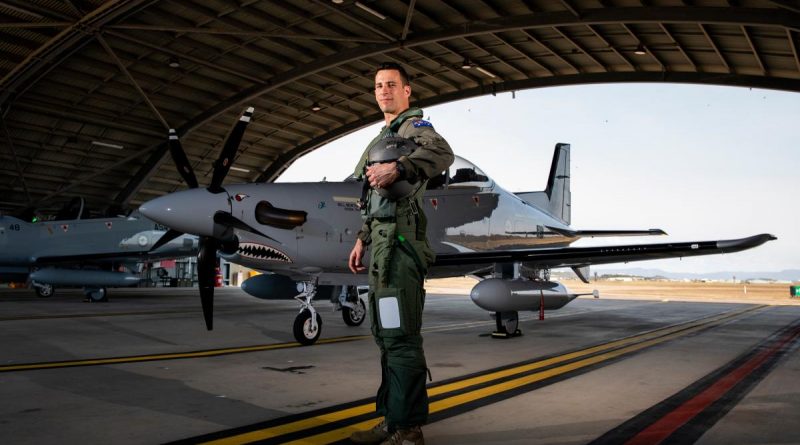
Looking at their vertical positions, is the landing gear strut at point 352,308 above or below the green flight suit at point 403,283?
below

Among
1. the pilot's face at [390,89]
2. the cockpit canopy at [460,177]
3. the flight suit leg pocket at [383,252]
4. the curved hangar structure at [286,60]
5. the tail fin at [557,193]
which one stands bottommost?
the flight suit leg pocket at [383,252]

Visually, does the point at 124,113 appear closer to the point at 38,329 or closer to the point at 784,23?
the point at 38,329

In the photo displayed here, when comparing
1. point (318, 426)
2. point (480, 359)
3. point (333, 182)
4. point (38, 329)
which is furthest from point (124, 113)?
point (318, 426)

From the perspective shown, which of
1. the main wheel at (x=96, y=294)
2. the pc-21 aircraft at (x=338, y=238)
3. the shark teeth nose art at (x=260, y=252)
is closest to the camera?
the pc-21 aircraft at (x=338, y=238)

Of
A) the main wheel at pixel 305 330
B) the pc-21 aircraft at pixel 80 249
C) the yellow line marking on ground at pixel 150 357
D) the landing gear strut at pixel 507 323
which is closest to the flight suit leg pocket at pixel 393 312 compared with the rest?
the yellow line marking on ground at pixel 150 357

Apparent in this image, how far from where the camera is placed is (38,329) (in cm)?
995

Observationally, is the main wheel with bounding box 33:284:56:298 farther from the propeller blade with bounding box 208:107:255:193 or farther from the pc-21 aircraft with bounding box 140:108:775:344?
the propeller blade with bounding box 208:107:255:193

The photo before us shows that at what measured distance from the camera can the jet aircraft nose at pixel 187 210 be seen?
7.46 metres

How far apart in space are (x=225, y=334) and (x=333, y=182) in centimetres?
331

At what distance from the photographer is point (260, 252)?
811cm

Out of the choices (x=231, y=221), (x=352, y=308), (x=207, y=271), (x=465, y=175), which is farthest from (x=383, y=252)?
(x=352, y=308)

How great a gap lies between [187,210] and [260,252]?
1166mm

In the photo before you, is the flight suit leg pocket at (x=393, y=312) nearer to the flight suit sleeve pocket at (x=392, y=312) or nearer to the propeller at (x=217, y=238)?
the flight suit sleeve pocket at (x=392, y=312)

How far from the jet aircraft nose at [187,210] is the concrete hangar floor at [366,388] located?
165cm
